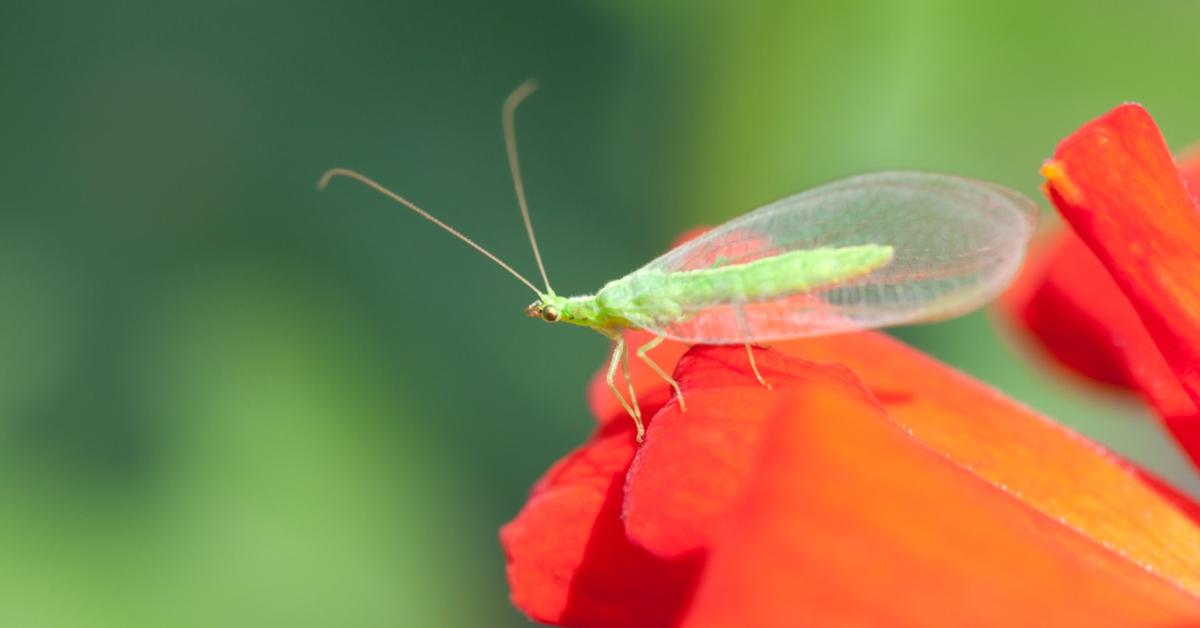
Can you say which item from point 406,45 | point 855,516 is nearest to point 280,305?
point 406,45

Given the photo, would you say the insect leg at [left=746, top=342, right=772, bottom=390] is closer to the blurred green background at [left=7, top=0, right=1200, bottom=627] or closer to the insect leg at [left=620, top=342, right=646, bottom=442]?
the insect leg at [left=620, top=342, right=646, bottom=442]

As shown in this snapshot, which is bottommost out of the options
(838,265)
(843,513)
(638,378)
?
(638,378)

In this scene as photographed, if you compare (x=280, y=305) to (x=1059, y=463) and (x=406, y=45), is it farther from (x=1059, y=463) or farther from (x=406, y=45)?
(x=1059, y=463)

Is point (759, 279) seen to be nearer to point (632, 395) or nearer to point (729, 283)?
point (729, 283)

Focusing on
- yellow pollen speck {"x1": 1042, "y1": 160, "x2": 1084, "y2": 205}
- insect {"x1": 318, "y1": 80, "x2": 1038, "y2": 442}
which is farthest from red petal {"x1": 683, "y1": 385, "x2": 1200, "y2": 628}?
insect {"x1": 318, "y1": 80, "x2": 1038, "y2": 442}

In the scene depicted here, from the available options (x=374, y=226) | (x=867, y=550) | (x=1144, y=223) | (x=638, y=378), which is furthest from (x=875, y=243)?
(x=374, y=226)
